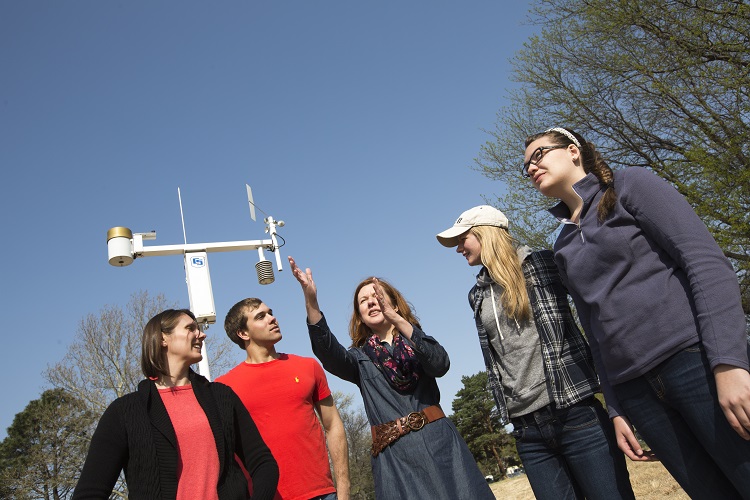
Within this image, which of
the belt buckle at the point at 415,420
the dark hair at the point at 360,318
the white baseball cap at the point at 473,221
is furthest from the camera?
the dark hair at the point at 360,318

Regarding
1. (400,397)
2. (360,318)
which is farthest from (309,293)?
(400,397)

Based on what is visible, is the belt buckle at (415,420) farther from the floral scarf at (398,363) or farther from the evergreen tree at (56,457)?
the evergreen tree at (56,457)

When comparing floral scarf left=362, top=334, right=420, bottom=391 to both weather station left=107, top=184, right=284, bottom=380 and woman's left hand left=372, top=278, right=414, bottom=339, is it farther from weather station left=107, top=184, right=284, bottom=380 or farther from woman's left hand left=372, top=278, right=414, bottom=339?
weather station left=107, top=184, right=284, bottom=380

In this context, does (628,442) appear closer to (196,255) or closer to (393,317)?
(393,317)

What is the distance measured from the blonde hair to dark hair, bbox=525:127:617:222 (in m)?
0.68

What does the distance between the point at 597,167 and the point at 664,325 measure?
847 mm

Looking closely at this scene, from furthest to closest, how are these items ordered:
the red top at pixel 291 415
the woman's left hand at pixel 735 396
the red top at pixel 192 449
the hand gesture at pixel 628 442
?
the red top at pixel 291 415, the red top at pixel 192 449, the hand gesture at pixel 628 442, the woman's left hand at pixel 735 396

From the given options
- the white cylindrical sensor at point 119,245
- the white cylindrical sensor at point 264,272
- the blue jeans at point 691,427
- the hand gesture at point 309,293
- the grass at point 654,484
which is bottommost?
the grass at point 654,484

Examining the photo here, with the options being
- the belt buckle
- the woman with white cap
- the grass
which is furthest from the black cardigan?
the grass

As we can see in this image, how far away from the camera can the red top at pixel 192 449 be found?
2.81 m

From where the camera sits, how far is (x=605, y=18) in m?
10.5

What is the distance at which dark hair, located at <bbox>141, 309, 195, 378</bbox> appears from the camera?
3178 mm

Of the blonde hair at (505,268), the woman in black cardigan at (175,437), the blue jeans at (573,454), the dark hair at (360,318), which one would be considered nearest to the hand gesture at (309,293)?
the dark hair at (360,318)

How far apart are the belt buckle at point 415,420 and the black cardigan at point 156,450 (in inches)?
33.9
